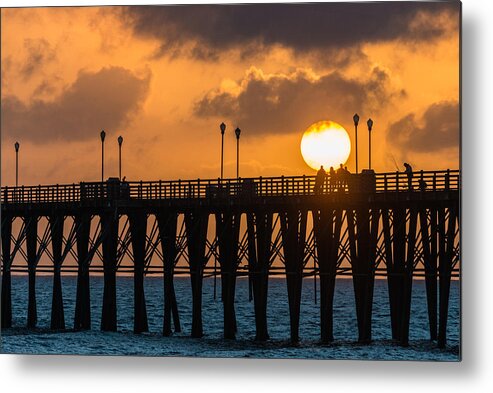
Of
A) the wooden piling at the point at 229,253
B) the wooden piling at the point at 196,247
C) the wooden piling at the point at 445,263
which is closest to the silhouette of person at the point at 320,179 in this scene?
the wooden piling at the point at 445,263

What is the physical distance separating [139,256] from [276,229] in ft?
11.8

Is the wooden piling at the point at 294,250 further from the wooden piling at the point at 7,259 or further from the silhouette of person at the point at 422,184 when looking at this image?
the wooden piling at the point at 7,259

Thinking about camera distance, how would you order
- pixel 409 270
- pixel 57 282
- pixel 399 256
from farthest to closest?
pixel 57 282, pixel 399 256, pixel 409 270

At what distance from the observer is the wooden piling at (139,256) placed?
2987cm

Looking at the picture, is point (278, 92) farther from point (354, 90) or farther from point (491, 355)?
point (491, 355)

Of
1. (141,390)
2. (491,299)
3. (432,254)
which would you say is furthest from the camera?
(432,254)

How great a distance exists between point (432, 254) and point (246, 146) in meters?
5.44

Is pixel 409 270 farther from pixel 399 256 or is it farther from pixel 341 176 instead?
pixel 341 176

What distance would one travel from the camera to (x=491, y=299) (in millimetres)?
20094

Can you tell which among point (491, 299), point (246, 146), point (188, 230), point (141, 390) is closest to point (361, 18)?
point (246, 146)

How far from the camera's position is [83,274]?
31078mm

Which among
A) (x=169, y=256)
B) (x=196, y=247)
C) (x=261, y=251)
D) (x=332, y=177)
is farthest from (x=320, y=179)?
(x=169, y=256)

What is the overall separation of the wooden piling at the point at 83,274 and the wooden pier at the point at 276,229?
0.04m

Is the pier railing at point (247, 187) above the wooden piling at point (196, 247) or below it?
above
